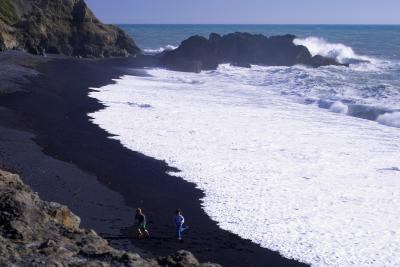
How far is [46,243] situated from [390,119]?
1160 inches

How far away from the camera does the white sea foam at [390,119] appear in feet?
114

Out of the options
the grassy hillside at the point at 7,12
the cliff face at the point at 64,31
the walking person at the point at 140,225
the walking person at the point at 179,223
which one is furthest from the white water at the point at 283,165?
the grassy hillside at the point at 7,12

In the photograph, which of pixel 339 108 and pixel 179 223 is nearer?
pixel 179 223

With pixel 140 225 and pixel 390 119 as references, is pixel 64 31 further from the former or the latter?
pixel 140 225

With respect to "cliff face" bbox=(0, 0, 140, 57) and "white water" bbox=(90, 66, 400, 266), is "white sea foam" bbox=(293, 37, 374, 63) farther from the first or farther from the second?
"white water" bbox=(90, 66, 400, 266)

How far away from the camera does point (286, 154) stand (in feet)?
84.9

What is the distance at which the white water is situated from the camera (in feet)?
53.9

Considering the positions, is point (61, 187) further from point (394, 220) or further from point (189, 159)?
point (394, 220)

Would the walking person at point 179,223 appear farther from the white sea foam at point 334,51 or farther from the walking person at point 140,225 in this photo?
the white sea foam at point 334,51

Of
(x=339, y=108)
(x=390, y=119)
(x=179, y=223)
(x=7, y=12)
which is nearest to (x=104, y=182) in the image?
(x=179, y=223)

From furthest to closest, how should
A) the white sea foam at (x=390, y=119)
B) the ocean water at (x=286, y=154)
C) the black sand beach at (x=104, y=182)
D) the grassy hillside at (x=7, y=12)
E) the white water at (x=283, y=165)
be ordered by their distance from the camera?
the grassy hillside at (x=7, y=12), the white sea foam at (x=390, y=119), the ocean water at (x=286, y=154), the white water at (x=283, y=165), the black sand beach at (x=104, y=182)

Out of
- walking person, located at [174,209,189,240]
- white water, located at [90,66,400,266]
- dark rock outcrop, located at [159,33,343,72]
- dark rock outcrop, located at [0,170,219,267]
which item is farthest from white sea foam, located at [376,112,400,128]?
dark rock outcrop, located at [159,33,343,72]

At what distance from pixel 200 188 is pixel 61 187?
16.7ft

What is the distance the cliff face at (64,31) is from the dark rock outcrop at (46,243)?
193 feet
